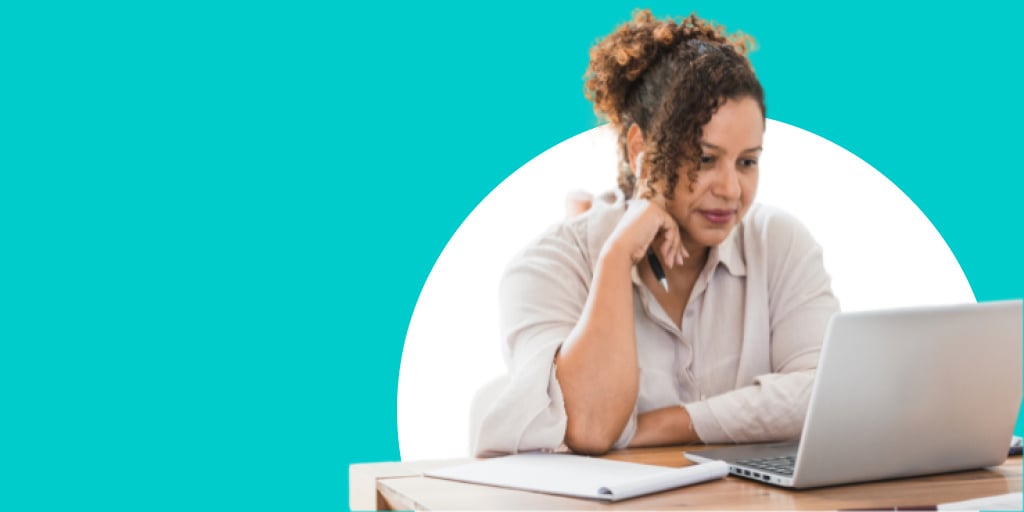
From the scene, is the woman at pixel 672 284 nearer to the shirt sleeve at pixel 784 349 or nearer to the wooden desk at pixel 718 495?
the shirt sleeve at pixel 784 349

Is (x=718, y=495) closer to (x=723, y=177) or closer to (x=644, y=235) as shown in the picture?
(x=644, y=235)

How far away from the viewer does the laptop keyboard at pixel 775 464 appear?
83.0 inches

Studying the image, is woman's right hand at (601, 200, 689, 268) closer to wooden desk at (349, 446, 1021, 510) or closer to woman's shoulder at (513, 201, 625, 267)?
woman's shoulder at (513, 201, 625, 267)

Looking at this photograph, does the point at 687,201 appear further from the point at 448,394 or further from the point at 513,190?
the point at 448,394

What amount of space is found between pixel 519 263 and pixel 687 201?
45 centimetres

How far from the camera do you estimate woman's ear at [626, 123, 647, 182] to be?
3070 mm

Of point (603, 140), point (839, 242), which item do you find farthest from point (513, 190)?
point (839, 242)

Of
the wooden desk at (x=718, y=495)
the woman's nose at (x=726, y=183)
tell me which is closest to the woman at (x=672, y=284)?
the woman's nose at (x=726, y=183)

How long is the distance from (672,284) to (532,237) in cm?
54

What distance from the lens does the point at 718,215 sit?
114 inches

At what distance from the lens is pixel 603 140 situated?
3398 mm

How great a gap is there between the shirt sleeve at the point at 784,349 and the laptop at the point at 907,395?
462mm

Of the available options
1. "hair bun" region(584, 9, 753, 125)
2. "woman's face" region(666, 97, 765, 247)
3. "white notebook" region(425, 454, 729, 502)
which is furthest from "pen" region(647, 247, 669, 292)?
"white notebook" region(425, 454, 729, 502)

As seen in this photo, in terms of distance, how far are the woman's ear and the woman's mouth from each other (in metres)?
0.23
